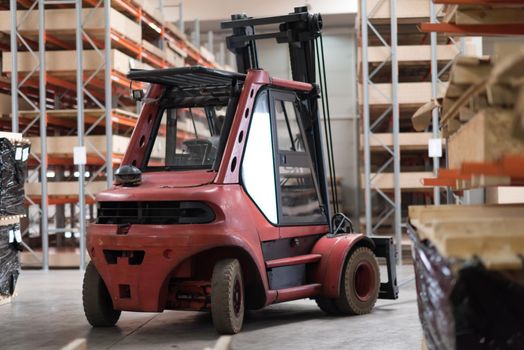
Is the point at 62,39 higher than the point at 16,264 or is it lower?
higher

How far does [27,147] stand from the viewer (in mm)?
9227

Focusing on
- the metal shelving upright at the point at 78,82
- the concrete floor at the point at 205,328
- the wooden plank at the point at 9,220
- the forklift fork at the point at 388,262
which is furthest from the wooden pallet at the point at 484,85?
the metal shelving upright at the point at 78,82

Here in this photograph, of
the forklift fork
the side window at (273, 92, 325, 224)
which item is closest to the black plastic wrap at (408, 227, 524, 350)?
the side window at (273, 92, 325, 224)

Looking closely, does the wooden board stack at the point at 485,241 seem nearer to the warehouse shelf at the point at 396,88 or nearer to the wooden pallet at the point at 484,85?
the wooden pallet at the point at 484,85

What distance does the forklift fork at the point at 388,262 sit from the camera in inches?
315

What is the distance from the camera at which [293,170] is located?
24.4ft

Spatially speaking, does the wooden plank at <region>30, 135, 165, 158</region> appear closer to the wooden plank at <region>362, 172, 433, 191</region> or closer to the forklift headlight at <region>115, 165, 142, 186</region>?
the wooden plank at <region>362, 172, 433, 191</region>

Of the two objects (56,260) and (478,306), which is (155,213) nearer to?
(478,306)

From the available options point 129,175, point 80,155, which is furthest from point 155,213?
point 80,155

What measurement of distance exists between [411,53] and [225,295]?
23.5 feet

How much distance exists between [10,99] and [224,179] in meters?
7.18

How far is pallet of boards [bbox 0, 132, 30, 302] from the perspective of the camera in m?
8.55

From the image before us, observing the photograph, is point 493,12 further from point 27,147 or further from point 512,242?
point 27,147

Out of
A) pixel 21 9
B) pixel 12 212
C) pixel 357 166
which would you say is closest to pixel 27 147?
pixel 12 212
